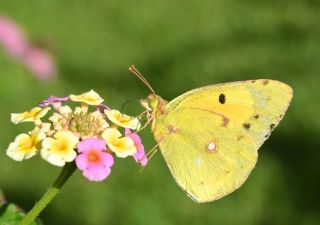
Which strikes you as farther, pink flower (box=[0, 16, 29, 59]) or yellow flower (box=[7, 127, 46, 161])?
pink flower (box=[0, 16, 29, 59])

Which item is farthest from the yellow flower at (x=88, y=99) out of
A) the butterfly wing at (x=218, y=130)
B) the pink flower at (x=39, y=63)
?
the pink flower at (x=39, y=63)

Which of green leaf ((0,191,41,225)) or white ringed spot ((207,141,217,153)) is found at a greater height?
green leaf ((0,191,41,225))

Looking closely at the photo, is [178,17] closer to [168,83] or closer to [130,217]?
[168,83]

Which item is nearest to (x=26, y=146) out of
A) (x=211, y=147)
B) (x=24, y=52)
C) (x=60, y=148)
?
(x=60, y=148)

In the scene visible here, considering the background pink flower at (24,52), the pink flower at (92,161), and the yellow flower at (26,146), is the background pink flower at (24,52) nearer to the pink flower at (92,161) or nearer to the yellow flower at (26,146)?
the yellow flower at (26,146)

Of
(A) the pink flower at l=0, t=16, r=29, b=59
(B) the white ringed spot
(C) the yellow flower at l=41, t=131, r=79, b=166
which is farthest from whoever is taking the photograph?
(A) the pink flower at l=0, t=16, r=29, b=59

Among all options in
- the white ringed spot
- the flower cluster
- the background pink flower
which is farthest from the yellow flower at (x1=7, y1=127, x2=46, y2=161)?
the background pink flower

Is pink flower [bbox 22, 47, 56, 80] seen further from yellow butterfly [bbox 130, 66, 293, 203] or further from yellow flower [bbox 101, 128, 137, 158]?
yellow flower [bbox 101, 128, 137, 158]

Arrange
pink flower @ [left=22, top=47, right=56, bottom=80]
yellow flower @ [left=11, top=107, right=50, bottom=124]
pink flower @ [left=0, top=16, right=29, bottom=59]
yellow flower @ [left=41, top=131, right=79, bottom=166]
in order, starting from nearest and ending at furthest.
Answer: yellow flower @ [left=41, top=131, right=79, bottom=166] < yellow flower @ [left=11, top=107, right=50, bottom=124] < pink flower @ [left=0, top=16, right=29, bottom=59] < pink flower @ [left=22, top=47, right=56, bottom=80]
